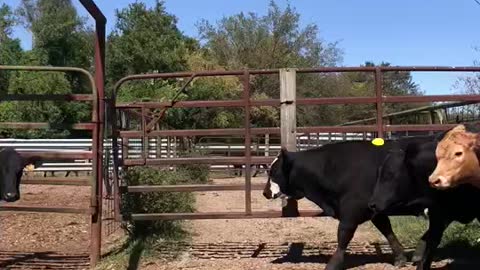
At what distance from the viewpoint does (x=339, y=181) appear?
294 inches

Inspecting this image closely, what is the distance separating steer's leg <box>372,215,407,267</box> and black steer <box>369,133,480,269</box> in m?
0.55

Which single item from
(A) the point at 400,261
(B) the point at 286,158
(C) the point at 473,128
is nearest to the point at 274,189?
(B) the point at 286,158

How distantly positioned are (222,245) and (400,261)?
8.12ft

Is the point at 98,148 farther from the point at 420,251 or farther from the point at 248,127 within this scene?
the point at 420,251

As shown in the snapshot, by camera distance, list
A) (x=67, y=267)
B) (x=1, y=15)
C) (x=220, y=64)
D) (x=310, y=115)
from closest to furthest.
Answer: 1. (x=67, y=267)
2. (x=310, y=115)
3. (x=220, y=64)
4. (x=1, y=15)

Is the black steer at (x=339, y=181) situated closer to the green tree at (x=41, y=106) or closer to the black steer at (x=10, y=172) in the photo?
the black steer at (x=10, y=172)

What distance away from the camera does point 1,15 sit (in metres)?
49.4

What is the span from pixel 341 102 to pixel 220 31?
35398mm

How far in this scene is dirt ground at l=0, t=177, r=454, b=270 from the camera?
794 cm

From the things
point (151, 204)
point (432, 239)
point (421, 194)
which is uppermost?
point (421, 194)

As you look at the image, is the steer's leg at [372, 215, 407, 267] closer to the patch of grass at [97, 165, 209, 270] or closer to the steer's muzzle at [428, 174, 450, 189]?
the steer's muzzle at [428, 174, 450, 189]

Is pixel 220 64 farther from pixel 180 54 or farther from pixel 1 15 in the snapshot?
pixel 1 15

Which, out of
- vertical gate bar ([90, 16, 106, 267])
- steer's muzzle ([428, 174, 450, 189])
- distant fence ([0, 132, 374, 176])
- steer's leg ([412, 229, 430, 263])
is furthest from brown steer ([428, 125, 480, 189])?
distant fence ([0, 132, 374, 176])

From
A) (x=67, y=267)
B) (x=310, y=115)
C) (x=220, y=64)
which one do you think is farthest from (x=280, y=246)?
(x=220, y=64)
